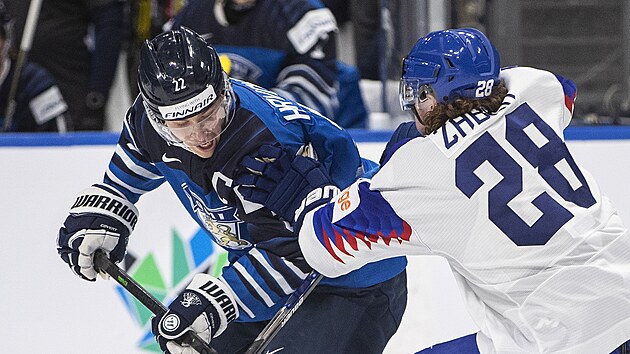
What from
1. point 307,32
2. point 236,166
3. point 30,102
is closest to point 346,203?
point 236,166

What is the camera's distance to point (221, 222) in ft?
7.33

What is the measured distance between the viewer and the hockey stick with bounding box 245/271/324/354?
2.09m

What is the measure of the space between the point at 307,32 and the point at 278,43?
0.33 feet

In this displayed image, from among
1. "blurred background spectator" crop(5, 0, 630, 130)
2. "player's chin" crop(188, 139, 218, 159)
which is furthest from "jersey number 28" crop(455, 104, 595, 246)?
"blurred background spectator" crop(5, 0, 630, 130)

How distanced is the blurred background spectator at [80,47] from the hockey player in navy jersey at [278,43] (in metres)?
0.44

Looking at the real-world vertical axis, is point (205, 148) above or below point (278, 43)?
above

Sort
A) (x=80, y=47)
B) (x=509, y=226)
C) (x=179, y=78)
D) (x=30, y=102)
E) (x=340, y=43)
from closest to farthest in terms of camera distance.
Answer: (x=509, y=226) → (x=179, y=78) → (x=30, y=102) → (x=80, y=47) → (x=340, y=43)

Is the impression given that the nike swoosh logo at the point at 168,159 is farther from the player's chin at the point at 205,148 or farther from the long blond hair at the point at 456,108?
the long blond hair at the point at 456,108

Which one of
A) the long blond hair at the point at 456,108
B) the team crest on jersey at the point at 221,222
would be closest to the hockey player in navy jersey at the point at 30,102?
the team crest on jersey at the point at 221,222

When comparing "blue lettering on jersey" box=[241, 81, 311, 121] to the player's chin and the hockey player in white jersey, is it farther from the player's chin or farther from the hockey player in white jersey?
the hockey player in white jersey

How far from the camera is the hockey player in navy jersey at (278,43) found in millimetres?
3451

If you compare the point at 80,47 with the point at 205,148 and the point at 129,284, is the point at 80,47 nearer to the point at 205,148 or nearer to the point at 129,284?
the point at 129,284

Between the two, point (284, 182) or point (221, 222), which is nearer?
point (284, 182)

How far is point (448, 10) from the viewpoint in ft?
11.3
